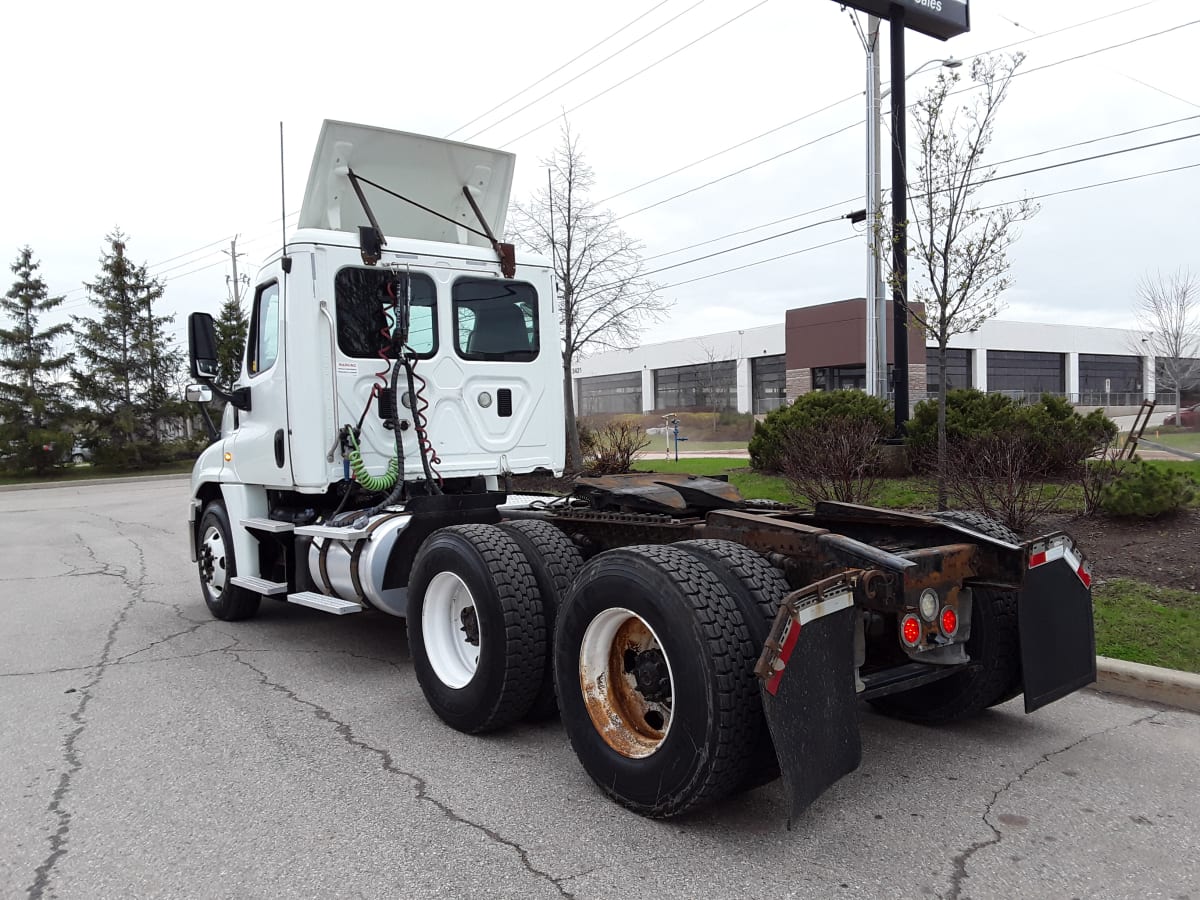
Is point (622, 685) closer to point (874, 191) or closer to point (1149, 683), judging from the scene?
point (1149, 683)

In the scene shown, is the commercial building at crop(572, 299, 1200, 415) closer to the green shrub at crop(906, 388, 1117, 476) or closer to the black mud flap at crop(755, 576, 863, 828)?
the green shrub at crop(906, 388, 1117, 476)

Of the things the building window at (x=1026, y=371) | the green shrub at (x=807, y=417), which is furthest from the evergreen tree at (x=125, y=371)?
the building window at (x=1026, y=371)

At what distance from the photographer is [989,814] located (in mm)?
3623

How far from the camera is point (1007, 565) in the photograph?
3.88 m

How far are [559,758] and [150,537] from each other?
11.9 m

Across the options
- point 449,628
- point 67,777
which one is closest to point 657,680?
point 449,628

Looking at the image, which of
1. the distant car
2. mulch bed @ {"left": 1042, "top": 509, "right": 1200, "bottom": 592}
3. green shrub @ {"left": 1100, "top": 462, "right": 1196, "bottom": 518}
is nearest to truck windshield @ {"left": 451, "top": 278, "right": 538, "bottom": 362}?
mulch bed @ {"left": 1042, "top": 509, "right": 1200, "bottom": 592}

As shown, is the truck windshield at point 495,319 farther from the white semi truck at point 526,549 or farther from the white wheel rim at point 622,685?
the white wheel rim at point 622,685

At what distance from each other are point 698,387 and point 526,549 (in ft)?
178

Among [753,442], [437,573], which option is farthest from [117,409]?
[437,573]

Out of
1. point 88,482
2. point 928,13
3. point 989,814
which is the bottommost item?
point 88,482

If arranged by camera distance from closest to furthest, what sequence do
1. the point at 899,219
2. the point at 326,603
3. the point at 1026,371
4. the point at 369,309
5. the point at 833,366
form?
1. the point at 326,603
2. the point at 369,309
3. the point at 899,219
4. the point at 833,366
5. the point at 1026,371

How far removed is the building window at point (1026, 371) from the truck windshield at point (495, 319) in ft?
170

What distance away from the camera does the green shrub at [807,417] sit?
13.3 m
